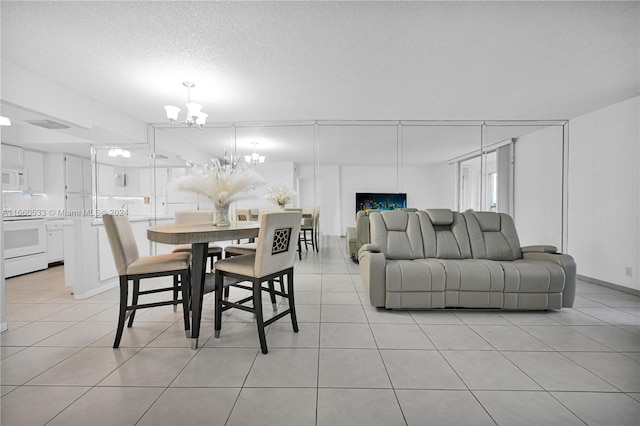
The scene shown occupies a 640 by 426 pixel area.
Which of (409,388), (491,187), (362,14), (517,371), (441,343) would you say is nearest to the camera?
(409,388)

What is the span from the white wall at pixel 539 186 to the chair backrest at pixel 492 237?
2119mm

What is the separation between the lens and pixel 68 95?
10.2 feet

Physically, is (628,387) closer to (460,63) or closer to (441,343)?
(441,343)

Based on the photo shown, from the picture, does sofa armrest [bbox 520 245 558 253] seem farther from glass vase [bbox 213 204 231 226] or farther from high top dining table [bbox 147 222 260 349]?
glass vase [bbox 213 204 231 226]

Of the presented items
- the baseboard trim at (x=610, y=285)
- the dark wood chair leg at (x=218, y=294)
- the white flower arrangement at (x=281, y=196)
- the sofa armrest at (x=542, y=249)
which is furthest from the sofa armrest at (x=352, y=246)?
the baseboard trim at (x=610, y=285)

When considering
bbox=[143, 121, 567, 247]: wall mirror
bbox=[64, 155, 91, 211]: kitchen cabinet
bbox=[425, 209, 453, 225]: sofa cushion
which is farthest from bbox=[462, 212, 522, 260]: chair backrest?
bbox=[64, 155, 91, 211]: kitchen cabinet

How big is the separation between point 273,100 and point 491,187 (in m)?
7.13

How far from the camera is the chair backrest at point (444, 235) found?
3123 millimetres

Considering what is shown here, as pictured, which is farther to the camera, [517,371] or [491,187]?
[491,187]

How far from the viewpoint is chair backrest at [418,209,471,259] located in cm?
312

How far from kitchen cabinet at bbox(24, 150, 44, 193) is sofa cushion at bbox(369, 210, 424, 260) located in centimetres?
606

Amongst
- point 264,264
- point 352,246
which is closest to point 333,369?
point 264,264

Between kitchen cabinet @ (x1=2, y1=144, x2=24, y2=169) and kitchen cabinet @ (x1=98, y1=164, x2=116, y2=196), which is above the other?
kitchen cabinet @ (x1=2, y1=144, x2=24, y2=169)

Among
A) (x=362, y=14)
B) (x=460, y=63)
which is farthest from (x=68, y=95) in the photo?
(x=460, y=63)
